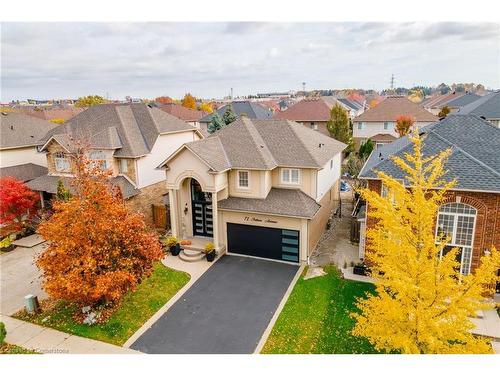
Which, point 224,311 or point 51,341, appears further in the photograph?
point 224,311

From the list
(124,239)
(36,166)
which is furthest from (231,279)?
(36,166)

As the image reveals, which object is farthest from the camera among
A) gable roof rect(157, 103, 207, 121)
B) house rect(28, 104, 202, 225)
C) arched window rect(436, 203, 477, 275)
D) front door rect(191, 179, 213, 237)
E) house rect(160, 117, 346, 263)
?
gable roof rect(157, 103, 207, 121)

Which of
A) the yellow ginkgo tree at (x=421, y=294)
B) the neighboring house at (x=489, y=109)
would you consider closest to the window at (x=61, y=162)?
the yellow ginkgo tree at (x=421, y=294)

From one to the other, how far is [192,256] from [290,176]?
25.4 ft

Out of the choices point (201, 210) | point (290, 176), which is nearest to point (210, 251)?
point (201, 210)

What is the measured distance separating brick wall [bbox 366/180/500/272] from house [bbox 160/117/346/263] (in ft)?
24.1

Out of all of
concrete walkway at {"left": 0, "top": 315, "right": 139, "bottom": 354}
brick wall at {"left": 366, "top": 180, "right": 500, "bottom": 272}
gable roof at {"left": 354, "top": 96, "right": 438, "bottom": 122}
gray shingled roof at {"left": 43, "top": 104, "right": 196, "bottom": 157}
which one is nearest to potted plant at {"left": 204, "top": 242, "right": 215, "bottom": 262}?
concrete walkway at {"left": 0, "top": 315, "right": 139, "bottom": 354}

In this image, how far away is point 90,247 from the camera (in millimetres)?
14758

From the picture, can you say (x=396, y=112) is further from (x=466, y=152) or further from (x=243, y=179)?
(x=243, y=179)

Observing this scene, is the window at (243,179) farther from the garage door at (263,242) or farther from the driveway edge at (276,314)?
the driveway edge at (276,314)

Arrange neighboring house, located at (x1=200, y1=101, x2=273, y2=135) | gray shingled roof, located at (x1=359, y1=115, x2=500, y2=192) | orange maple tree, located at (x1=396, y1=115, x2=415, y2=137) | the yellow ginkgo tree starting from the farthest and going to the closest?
neighboring house, located at (x1=200, y1=101, x2=273, y2=135), orange maple tree, located at (x1=396, y1=115, x2=415, y2=137), gray shingled roof, located at (x1=359, y1=115, x2=500, y2=192), the yellow ginkgo tree

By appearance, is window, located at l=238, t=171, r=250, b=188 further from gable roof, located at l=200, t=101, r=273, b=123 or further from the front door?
gable roof, located at l=200, t=101, r=273, b=123

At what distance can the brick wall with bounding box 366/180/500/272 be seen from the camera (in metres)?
16.3

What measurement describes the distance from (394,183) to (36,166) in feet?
102
